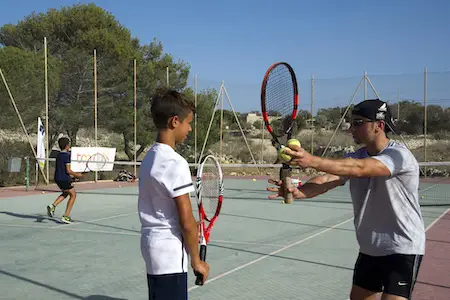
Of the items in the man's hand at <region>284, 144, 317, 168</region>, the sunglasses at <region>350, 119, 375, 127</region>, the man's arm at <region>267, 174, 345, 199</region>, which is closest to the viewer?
the man's hand at <region>284, 144, 317, 168</region>

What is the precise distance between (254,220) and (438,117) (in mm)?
16848

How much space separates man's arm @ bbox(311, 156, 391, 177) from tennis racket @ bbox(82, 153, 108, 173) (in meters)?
15.3

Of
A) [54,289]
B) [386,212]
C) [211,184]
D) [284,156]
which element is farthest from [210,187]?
[54,289]

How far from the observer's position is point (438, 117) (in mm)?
23094

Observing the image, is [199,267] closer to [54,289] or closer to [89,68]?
[54,289]

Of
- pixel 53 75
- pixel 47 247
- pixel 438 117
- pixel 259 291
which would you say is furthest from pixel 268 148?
pixel 259 291

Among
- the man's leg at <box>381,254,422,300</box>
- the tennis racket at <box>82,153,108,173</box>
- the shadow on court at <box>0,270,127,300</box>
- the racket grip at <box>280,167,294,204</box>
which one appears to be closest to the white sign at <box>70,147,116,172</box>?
the tennis racket at <box>82,153,108,173</box>

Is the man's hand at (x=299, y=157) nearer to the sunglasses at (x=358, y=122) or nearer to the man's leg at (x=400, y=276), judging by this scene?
the sunglasses at (x=358, y=122)

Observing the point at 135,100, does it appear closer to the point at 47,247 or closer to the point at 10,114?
the point at 10,114

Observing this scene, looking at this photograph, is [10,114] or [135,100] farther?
[135,100]

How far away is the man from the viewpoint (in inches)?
108

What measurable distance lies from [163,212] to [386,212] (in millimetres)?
1264

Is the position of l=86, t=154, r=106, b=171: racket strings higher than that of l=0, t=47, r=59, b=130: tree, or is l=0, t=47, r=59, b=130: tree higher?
l=0, t=47, r=59, b=130: tree

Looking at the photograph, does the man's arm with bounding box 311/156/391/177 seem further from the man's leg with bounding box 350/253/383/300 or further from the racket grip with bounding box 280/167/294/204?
the man's leg with bounding box 350/253/383/300
